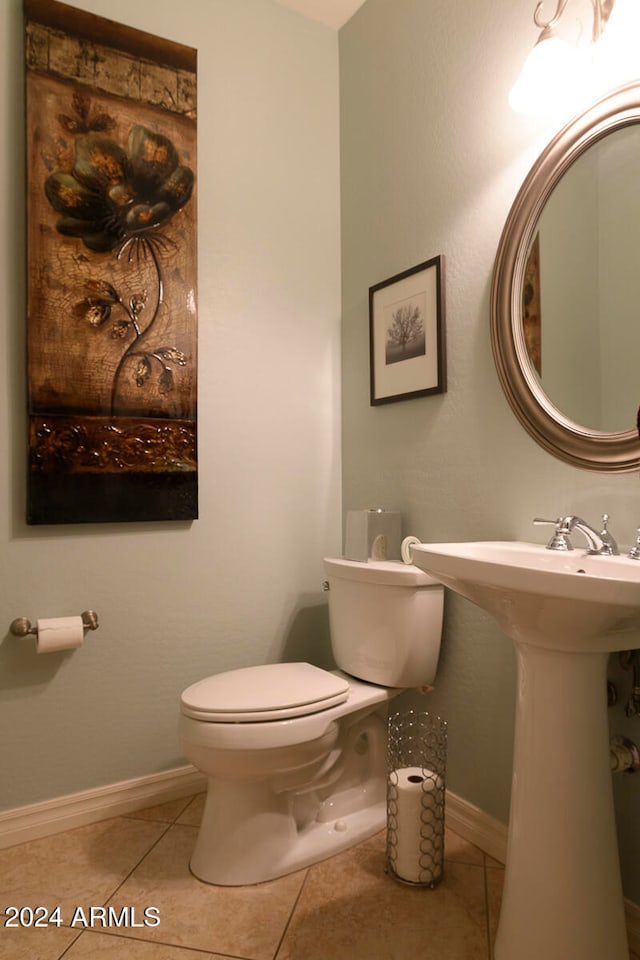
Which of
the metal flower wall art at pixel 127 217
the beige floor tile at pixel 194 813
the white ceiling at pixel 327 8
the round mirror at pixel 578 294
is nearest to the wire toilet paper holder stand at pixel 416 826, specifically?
the beige floor tile at pixel 194 813

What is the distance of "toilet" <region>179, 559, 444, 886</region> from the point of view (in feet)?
4.58

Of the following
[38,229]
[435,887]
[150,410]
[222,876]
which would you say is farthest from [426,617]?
[38,229]

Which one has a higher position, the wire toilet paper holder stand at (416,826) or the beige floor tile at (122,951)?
the wire toilet paper holder stand at (416,826)

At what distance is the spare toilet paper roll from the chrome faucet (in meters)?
0.68

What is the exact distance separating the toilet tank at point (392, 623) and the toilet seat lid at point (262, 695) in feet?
0.49

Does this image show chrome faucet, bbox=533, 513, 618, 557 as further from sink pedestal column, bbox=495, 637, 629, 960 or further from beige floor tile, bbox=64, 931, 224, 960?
beige floor tile, bbox=64, 931, 224, 960

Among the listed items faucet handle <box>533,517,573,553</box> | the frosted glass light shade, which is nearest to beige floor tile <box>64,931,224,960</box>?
faucet handle <box>533,517,573,553</box>

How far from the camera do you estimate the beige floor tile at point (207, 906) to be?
4.09ft

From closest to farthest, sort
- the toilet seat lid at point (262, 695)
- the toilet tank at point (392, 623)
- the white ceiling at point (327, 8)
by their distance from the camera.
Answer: the toilet seat lid at point (262, 695)
the toilet tank at point (392, 623)
the white ceiling at point (327, 8)

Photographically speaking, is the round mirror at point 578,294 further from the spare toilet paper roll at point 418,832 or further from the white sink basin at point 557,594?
the spare toilet paper roll at point 418,832

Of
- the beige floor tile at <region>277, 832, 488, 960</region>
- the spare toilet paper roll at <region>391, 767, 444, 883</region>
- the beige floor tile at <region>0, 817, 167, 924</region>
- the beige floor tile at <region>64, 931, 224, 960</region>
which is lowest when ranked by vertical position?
the beige floor tile at <region>0, 817, 167, 924</region>

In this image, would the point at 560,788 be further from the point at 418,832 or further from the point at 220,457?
the point at 220,457

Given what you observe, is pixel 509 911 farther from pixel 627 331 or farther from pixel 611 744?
pixel 627 331

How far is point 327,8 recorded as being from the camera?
2113mm
